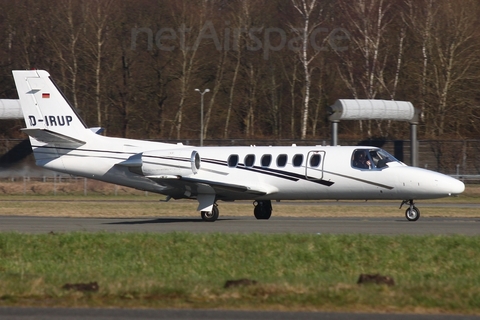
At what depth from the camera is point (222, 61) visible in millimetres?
56406

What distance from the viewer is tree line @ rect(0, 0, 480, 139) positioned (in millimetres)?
50938

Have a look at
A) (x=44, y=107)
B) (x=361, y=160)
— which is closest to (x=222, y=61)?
(x=44, y=107)

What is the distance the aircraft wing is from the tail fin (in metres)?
3.60

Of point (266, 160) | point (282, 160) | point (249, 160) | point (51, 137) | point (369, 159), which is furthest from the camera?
point (51, 137)

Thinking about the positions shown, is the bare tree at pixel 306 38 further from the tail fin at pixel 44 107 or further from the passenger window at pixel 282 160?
the passenger window at pixel 282 160

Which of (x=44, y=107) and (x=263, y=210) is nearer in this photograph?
(x=263, y=210)

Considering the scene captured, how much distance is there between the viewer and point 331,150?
2353 centimetres

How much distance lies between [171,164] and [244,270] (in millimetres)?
11294

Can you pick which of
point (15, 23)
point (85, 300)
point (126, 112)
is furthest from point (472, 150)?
point (85, 300)

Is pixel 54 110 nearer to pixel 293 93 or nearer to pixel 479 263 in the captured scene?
pixel 479 263

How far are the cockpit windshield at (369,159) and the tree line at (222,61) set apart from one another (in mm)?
27478

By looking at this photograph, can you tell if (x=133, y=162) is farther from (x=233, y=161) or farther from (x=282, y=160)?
(x=282, y=160)

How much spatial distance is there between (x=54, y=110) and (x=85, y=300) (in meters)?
16.1

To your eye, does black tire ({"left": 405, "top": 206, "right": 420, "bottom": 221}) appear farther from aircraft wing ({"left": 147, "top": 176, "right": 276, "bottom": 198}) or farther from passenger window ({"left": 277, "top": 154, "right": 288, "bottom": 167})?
aircraft wing ({"left": 147, "top": 176, "right": 276, "bottom": 198})
